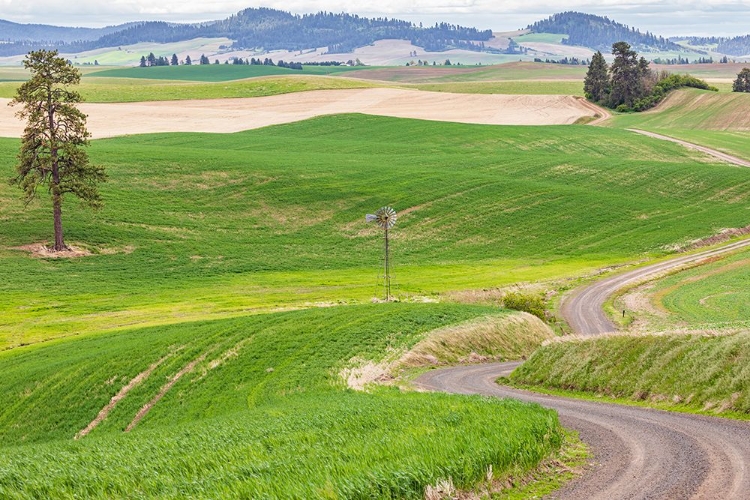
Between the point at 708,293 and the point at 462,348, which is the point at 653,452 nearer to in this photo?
the point at 462,348

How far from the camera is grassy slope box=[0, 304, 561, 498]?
53.3ft

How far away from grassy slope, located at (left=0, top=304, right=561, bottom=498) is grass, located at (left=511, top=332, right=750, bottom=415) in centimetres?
533

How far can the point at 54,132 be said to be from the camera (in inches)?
2864

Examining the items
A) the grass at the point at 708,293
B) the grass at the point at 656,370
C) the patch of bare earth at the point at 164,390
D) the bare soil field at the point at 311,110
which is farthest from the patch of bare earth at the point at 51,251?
the bare soil field at the point at 311,110

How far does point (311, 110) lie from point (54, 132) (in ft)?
292

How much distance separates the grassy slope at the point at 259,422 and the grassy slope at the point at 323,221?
14.5 meters

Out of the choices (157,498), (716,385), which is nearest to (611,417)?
(716,385)

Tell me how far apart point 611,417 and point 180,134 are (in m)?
113

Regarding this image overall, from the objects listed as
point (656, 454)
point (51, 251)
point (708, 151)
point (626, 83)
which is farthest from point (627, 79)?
point (656, 454)

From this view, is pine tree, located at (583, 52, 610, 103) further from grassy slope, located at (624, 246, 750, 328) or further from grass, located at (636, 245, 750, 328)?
grassy slope, located at (624, 246, 750, 328)

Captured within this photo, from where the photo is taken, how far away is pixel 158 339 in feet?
149

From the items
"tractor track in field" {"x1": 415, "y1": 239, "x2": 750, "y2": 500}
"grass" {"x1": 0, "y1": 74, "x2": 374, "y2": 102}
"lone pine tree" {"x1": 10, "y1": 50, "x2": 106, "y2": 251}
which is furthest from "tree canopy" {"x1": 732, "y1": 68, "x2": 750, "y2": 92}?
"tractor track in field" {"x1": 415, "y1": 239, "x2": 750, "y2": 500}

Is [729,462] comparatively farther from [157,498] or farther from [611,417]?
[157,498]

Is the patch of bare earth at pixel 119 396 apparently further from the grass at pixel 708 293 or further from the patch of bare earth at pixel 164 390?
the grass at pixel 708 293
